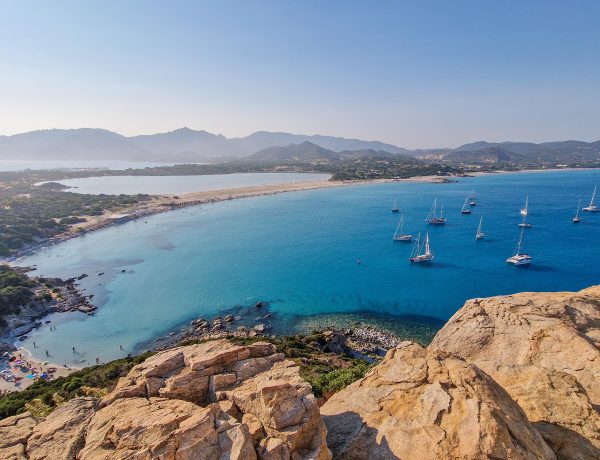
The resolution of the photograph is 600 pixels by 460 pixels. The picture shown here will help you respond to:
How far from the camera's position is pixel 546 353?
17875 mm

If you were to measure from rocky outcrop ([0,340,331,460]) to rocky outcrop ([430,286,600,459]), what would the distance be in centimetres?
889

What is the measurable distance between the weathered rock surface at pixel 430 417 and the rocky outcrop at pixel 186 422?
216cm

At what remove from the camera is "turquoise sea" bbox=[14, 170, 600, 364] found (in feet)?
178

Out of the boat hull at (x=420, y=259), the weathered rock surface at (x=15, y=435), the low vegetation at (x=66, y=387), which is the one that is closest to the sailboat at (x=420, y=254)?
the boat hull at (x=420, y=259)

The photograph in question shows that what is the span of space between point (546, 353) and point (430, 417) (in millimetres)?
10645

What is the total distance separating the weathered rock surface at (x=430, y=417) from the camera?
33.9ft

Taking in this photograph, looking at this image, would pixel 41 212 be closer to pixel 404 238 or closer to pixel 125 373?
pixel 125 373

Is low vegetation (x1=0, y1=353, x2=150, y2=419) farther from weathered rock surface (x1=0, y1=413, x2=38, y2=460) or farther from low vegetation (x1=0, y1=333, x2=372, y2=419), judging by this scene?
weathered rock surface (x1=0, y1=413, x2=38, y2=460)

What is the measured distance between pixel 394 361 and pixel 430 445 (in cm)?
481

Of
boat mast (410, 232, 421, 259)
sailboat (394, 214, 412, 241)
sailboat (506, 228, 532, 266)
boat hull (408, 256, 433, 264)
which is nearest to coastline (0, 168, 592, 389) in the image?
sailboat (394, 214, 412, 241)

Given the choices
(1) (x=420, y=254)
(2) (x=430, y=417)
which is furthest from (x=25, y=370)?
(1) (x=420, y=254)

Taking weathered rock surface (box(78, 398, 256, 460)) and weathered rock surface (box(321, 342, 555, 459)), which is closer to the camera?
weathered rock surface (box(78, 398, 256, 460))

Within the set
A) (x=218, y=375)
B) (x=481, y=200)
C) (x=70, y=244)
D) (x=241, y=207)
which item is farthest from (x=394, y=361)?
(x=481, y=200)

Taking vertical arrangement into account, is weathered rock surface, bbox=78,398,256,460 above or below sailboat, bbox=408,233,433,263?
above
